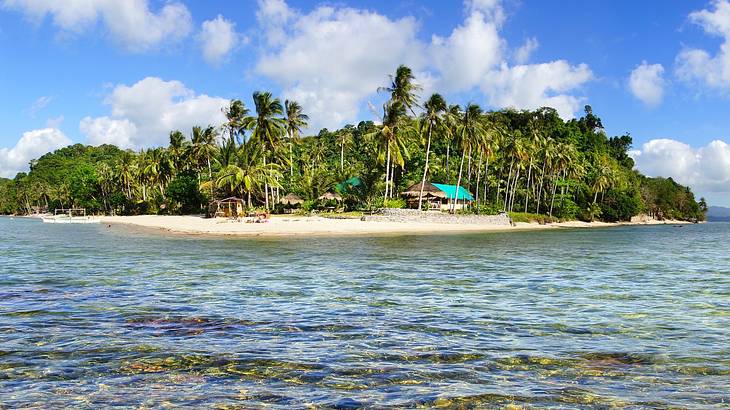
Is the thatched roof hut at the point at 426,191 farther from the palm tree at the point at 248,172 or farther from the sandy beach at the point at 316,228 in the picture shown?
the palm tree at the point at 248,172

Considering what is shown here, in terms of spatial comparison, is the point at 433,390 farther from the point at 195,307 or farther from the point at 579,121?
the point at 579,121

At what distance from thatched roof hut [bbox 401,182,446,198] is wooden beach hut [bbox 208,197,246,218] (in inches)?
828

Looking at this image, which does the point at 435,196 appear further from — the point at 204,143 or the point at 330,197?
the point at 204,143

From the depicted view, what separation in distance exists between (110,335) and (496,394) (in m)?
6.61

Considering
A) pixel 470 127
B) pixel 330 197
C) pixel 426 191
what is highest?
pixel 470 127

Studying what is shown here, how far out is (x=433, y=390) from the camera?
6645mm

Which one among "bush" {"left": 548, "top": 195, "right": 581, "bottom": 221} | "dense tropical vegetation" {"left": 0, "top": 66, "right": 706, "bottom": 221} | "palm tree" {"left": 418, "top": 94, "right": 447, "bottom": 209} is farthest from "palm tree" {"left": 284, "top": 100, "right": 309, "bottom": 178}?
"bush" {"left": 548, "top": 195, "right": 581, "bottom": 221}

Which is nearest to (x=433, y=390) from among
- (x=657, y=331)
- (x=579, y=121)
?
(x=657, y=331)

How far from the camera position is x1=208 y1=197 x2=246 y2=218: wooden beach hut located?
64812mm

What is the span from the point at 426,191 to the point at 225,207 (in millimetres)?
24856

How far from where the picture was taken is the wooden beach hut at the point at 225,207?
6481 centimetres

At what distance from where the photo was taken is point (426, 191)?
68000 millimetres

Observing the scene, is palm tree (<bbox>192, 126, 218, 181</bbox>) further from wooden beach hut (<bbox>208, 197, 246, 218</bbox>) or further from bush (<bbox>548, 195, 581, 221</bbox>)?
bush (<bbox>548, 195, 581, 221</bbox>)

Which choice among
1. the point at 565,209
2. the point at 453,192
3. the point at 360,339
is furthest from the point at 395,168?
the point at 360,339
